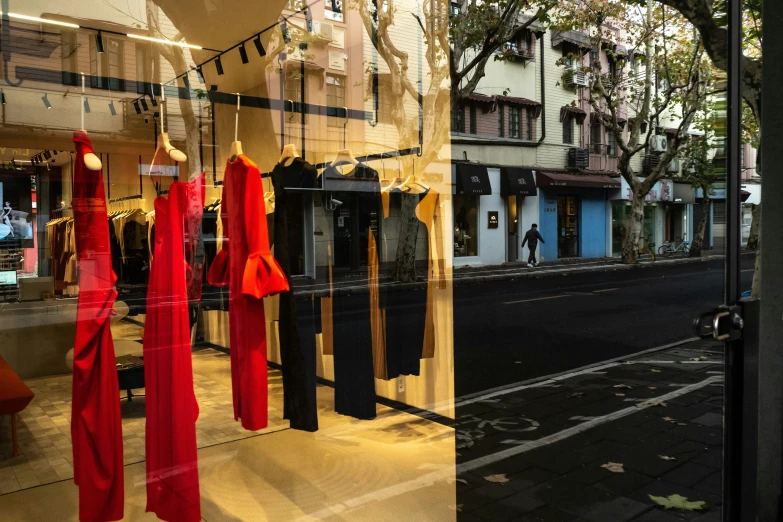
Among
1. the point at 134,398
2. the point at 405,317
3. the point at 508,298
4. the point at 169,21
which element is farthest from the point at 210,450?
the point at 169,21

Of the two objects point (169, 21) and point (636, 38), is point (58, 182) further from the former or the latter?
point (636, 38)

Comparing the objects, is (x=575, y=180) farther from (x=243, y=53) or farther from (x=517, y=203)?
(x=243, y=53)

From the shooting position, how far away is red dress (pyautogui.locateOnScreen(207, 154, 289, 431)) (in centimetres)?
211

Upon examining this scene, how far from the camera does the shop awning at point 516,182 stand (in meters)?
2.79

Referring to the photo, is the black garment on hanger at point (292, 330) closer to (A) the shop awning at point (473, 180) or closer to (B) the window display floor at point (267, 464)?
(B) the window display floor at point (267, 464)

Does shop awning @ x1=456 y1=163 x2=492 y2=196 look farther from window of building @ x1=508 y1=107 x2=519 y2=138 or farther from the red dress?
the red dress

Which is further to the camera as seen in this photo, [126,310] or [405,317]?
[405,317]

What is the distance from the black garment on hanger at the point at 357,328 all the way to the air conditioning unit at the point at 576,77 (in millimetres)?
1154

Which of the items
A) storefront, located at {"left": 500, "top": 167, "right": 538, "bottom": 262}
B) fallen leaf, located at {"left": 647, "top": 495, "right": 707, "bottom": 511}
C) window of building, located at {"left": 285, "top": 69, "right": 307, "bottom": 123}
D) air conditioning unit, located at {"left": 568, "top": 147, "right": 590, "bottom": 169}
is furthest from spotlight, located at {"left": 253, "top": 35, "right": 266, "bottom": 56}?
fallen leaf, located at {"left": 647, "top": 495, "right": 707, "bottom": 511}

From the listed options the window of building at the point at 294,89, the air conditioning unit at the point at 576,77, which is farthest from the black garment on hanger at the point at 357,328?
the air conditioning unit at the point at 576,77

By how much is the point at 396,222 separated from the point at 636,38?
1.59 meters

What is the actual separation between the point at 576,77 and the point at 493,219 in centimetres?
90

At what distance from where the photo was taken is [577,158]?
308 cm

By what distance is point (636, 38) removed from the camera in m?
2.96
